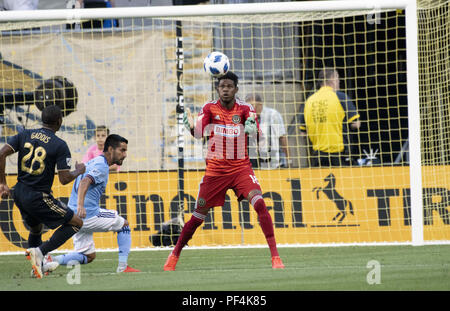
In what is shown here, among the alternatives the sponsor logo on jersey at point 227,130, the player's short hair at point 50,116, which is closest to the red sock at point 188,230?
the sponsor logo on jersey at point 227,130

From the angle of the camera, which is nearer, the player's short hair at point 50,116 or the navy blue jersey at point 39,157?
the navy blue jersey at point 39,157

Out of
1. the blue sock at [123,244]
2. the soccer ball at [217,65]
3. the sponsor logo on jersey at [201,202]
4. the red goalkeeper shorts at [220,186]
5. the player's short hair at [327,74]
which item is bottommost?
the blue sock at [123,244]

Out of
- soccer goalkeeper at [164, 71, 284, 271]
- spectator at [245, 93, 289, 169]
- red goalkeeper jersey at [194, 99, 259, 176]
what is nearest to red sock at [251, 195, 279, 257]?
soccer goalkeeper at [164, 71, 284, 271]

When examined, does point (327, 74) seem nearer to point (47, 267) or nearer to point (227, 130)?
point (227, 130)

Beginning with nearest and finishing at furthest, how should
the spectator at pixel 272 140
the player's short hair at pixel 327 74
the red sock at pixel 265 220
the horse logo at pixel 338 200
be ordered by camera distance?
the red sock at pixel 265 220, the horse logo at pixel 338 200, the player's short hair at pixel 327 74, the spectator at pixel 272 140

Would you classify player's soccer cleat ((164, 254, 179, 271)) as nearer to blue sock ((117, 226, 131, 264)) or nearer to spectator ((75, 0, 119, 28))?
blue sock ((117, 226, 131, 264))

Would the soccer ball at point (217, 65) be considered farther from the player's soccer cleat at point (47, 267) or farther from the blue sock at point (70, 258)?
the player's soccer cleat at point (47, 267)

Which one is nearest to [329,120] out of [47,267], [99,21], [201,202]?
[201,202]

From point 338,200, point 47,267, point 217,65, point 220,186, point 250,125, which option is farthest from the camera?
point 338,200

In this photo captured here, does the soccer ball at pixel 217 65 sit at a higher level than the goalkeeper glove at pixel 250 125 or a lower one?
higher

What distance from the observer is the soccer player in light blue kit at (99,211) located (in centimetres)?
887

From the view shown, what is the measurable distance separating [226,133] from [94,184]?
1.58 m

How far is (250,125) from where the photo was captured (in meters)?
8.71

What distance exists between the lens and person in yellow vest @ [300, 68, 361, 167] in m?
12.4
